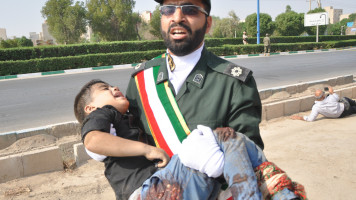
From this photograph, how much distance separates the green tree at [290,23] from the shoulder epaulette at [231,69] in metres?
45.5

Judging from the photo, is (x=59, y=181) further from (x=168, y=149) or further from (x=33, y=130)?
(x=168, y=149)

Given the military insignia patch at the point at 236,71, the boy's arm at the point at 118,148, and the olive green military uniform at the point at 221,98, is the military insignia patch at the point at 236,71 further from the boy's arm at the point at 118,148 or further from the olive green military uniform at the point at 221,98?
the boy's arm at the point at 118,148

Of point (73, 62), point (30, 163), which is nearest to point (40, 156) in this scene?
point (30, 163)

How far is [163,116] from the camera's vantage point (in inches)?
65.2

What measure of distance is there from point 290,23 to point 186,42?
150ft

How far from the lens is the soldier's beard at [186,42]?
1638 millimetres

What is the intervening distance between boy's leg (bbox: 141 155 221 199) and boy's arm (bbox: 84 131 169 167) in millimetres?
131

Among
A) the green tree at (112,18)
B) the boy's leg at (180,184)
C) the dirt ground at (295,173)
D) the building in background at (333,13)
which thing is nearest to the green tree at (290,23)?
the green tree at (112,18)

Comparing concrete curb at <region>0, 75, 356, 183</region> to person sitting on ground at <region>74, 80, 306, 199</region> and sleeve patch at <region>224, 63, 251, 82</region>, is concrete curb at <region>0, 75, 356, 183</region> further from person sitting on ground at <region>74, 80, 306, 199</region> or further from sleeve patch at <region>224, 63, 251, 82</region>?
sleeve patch at <region>224, 63, 251, 82</region>

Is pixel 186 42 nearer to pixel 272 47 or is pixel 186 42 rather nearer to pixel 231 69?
pixel 231 69

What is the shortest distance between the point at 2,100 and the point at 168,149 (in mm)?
7770

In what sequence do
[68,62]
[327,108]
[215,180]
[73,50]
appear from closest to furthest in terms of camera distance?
[215,180]
[327,108]
[68,62]
[73,50]

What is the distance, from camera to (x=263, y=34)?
42312mm

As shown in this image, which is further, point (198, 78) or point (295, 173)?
point (295, 173)
